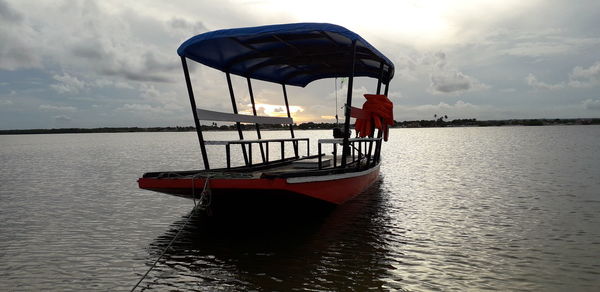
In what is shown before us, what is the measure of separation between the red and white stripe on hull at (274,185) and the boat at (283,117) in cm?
2

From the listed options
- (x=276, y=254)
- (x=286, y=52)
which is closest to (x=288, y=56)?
(x=286, y=52)

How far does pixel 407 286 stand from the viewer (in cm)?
586

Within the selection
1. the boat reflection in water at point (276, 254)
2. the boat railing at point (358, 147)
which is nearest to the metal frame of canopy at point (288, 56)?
the boat railing at point (358, 147)

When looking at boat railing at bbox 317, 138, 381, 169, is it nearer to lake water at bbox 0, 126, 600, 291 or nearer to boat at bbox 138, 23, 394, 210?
boat at bbox 138, 23, 394, 210

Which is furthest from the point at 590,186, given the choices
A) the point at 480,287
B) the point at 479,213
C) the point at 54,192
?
the point at 54,192

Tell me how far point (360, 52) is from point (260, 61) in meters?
2.90

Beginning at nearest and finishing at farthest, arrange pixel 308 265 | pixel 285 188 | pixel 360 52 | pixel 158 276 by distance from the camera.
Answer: pixel 158 276
pixel 308 265
pixel 285 188
pixel 360 52

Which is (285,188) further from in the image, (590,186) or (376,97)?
(590,186)

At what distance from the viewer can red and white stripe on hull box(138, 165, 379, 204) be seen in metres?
7.19

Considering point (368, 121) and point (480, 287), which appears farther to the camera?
point (368, 121)

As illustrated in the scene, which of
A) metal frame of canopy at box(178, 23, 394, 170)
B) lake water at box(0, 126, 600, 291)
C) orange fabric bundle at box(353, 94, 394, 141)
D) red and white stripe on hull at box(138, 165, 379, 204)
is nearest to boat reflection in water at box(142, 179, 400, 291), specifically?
lake water at box(0, 126, 600, 291)

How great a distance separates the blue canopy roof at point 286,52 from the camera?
8.41 meters

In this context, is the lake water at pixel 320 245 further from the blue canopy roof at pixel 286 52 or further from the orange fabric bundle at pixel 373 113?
the blue canopy roof at pixel 286 52

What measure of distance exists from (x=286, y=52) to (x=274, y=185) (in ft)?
15.4
